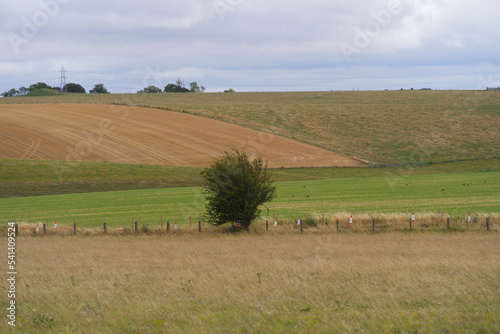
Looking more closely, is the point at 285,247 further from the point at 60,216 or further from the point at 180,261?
the point at 60,216

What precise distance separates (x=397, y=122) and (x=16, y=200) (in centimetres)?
6931

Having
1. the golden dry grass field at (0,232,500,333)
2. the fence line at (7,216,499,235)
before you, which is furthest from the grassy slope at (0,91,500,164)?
the golden dry grass field at (0,232,500,333)

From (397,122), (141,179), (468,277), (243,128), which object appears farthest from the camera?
(397,122)

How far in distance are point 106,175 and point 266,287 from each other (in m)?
47.3

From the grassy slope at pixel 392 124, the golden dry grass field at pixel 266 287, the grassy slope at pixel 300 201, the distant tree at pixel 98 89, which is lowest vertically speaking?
the grassy slope at pixel 300 201

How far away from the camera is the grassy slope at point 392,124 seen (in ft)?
254

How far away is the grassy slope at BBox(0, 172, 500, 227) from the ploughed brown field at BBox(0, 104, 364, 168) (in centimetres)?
1484

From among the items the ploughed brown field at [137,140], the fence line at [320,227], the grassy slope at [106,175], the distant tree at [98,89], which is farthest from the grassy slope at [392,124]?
the distant tree at [98,89]

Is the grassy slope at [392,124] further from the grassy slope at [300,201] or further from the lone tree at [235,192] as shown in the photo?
the lone tree at [235,192]

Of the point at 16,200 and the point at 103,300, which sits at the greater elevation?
the point at 103,300

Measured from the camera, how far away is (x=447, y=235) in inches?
973

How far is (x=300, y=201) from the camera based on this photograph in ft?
139

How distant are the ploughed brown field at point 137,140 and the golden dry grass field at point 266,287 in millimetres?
44547

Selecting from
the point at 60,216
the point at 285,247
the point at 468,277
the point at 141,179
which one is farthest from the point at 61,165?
the point at 468,277
